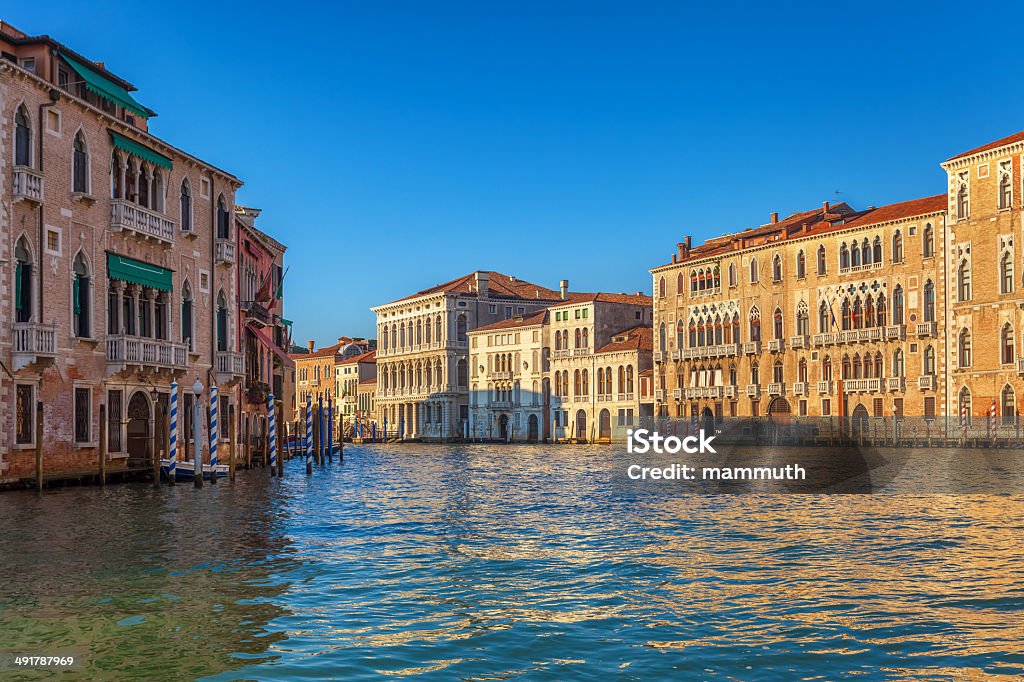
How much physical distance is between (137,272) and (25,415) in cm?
481

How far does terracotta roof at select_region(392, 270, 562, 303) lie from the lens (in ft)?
258

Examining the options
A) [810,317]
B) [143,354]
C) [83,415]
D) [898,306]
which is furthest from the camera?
[810,317]

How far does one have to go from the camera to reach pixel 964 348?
46812mm

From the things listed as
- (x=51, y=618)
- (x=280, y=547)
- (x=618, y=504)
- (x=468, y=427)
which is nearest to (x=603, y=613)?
(x=51, y=618)

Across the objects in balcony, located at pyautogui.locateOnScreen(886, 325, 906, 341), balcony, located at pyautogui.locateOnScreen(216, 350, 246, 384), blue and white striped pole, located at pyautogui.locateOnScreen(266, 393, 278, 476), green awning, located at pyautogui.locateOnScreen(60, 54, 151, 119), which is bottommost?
blue and white striped pole, located at pyautogui.locateOnScreen(266, 393, 278, 476)

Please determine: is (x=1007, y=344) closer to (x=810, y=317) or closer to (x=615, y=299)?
(x=810, y=317)

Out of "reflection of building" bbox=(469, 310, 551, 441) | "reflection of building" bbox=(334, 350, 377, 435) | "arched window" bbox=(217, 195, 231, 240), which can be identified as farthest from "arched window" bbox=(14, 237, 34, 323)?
"reflection of building" bbox=(334, 350, 377, 435)

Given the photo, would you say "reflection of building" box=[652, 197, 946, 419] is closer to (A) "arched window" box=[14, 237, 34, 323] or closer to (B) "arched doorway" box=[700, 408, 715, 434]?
(B) "arched doorway" box=[700, 408, 715, 434]

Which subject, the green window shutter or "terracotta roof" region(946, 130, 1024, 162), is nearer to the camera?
the green window shutter

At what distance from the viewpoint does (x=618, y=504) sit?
21.1 m

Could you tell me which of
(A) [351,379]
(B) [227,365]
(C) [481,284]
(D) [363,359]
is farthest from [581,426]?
(B) [227,365]

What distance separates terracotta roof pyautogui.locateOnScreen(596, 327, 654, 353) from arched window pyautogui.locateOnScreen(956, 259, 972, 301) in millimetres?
19780

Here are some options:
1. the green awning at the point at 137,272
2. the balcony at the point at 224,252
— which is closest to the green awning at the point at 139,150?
the green awning at the point at 137,272

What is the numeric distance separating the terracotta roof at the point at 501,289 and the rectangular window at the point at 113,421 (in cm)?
5180
